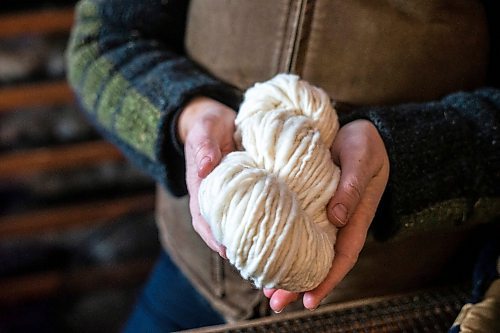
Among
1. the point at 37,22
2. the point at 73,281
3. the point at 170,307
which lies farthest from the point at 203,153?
the point at 73,281

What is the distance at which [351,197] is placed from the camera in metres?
0.42

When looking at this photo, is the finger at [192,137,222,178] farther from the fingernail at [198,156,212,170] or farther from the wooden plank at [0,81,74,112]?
the wooden plank at [0,81,74,112]

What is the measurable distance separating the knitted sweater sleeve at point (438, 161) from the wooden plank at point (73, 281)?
91 centimetres

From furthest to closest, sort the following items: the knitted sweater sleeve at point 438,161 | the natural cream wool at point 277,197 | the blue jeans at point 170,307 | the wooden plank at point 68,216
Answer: the wooden plank at point 68,216, the blue jeans at point 170,307, the knitted sweater sleeve at point 438,161, the natural cream wool at point 277,197

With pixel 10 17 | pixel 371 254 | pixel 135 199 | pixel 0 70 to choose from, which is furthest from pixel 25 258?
pixel 371 254

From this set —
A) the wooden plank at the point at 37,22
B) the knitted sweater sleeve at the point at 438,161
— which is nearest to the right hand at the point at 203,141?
the knitted sweater sleeve at the point at 438,161

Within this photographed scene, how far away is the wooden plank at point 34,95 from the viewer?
1.14 metres

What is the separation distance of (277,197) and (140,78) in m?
0.26

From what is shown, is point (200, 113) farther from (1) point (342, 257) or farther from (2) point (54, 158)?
(2) point (54, 158)

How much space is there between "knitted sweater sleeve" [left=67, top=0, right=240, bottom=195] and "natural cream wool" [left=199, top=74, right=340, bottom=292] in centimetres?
10

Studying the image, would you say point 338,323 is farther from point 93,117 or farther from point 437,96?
point 93,117

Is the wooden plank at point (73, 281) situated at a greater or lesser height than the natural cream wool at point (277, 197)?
lesser

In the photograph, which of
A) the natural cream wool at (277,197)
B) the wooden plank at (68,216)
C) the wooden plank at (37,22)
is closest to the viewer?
the natural cream wool at (277,197)

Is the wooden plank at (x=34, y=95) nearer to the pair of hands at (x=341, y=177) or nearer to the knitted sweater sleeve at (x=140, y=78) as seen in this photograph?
the knitted sweater sleeve at (x=140, y=78)
